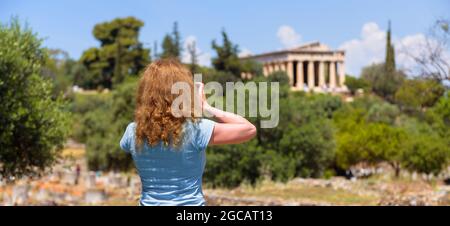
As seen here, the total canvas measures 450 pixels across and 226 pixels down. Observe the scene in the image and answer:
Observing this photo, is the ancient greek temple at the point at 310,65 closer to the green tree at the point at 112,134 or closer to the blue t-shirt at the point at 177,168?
the green tree at the point at 112,134

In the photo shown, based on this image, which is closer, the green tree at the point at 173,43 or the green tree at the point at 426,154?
the green tree at the point at 426,154

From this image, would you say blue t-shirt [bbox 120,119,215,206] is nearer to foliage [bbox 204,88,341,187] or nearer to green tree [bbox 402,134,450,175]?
foliage [bbox 204,88,341,187]

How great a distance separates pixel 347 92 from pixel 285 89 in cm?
5194

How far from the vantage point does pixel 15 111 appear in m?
13.1

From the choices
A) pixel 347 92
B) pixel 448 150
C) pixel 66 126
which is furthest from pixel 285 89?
pixel 347 92

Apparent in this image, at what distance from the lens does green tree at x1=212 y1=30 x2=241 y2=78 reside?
185 ft

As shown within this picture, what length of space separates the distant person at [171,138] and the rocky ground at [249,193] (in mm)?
15935

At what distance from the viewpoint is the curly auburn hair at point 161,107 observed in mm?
3186

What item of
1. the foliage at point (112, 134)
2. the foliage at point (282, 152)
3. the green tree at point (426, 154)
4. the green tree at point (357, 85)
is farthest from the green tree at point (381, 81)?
the foliage at point (112, 134)

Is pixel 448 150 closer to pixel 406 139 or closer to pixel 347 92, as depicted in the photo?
pixel 406 139

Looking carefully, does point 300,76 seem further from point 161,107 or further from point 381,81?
point 161,107

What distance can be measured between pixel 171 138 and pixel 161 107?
0.16 metres

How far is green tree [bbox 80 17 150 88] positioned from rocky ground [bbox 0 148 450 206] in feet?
147

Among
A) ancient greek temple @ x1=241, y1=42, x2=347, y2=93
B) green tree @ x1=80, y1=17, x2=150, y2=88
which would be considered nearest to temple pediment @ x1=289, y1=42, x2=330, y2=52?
ancient greek temple @ x1=241, y1=42, x2=347, y2=93
